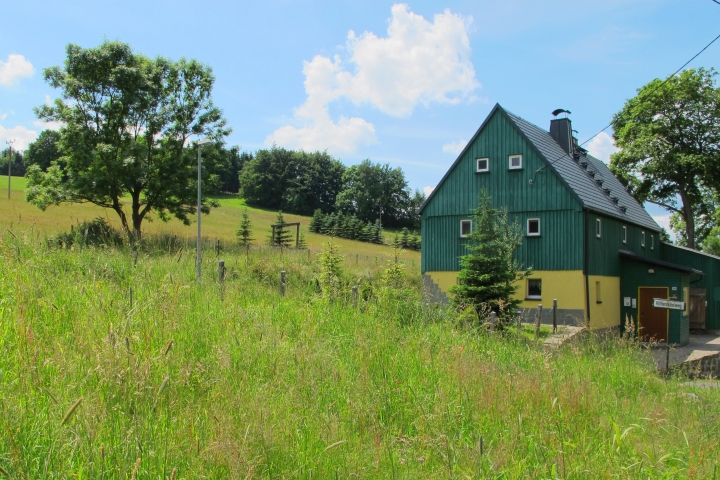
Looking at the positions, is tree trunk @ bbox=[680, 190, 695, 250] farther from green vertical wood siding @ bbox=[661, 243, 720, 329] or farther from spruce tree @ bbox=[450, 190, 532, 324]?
spruce tree @ bbox=[450, 190, 532, 324]

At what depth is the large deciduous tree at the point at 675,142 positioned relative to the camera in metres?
41.2

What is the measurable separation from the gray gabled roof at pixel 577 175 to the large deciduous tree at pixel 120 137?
15278mm

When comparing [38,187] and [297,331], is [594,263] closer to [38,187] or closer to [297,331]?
[297,331]

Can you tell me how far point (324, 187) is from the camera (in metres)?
99.8

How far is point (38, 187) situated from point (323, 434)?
32.7 m

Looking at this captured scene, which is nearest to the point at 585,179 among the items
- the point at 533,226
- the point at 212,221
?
the point at 533,226

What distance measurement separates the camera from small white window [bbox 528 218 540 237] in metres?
27.2

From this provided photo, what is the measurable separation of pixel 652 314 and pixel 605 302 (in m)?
3.43

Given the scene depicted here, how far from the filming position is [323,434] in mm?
3912

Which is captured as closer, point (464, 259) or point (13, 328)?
point (13, 328)

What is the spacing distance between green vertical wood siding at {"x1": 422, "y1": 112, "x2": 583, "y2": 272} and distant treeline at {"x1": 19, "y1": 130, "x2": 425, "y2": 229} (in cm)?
5875

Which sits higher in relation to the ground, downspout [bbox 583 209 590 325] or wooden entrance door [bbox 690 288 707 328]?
downspout [bbox 583 209 590 325]

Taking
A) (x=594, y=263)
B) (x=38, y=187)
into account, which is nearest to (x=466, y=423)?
(x=594, y=263)

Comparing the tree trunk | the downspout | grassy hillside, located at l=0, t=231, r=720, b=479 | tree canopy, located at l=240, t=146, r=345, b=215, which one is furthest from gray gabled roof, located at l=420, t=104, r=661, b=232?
tree canopy, located at l=240, t=146, r=345, b=215
